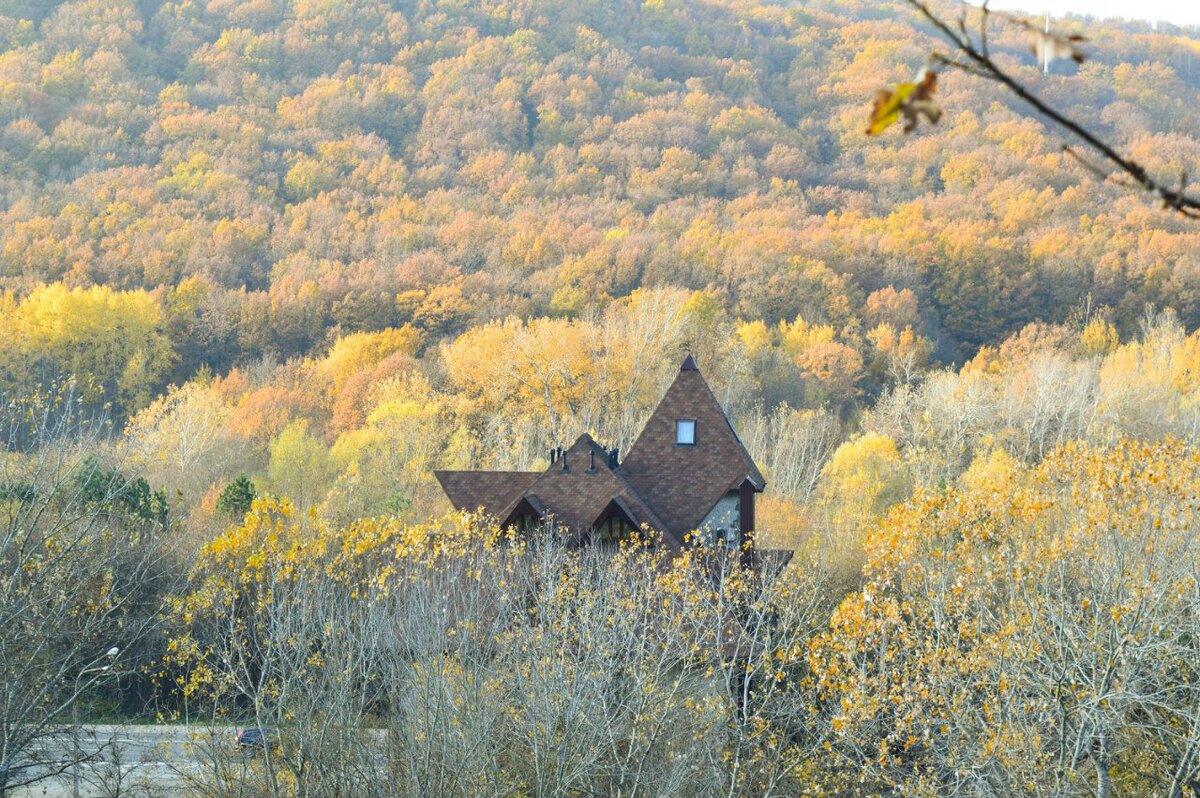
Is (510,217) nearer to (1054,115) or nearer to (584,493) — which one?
(584,493)

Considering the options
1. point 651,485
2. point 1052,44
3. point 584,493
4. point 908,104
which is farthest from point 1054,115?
point 651,485

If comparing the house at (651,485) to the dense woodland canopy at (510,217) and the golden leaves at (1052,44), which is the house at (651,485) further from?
the golden leaves at (1052,44)

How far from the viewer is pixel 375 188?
113062 mm

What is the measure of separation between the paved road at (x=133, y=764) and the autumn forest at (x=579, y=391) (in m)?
0.55

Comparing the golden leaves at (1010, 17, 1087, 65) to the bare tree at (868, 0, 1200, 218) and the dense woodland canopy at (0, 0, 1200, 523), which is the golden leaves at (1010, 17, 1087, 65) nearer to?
the bare tree at (868, 0, 1200, 218)

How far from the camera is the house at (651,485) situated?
2670 cm

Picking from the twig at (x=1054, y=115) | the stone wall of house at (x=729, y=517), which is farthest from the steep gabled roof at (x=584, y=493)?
the twig at (x=1054, y=115)

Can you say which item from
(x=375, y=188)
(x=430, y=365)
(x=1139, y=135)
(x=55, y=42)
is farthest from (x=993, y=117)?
(x=55, y=42)

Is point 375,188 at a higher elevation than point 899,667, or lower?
lower

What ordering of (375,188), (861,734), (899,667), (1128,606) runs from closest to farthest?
(1128,606) < (861,734) < (899,667) < (375,188)

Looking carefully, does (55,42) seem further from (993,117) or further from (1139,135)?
(1139,135)

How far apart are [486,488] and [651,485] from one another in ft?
11.5

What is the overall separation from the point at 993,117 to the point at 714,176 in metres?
27.3

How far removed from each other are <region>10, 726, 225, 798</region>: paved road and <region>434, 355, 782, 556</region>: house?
748cm
